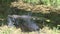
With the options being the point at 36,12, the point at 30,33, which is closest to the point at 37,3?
the point at 36,12

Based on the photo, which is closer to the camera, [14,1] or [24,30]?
[24,30]

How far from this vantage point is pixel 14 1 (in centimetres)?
1157

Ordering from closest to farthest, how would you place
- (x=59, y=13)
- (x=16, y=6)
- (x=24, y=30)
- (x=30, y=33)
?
(x=30, y=33)
(x=24, y=30)
(x=59, y=13)
(x=16, y=6)

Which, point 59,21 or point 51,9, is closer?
point 59,21

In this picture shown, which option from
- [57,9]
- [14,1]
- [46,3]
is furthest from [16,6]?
[57,9]

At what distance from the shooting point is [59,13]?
9.20 m

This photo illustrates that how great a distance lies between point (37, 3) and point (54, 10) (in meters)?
1.32

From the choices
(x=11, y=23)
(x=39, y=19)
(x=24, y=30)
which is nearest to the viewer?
(x=24, y=30)

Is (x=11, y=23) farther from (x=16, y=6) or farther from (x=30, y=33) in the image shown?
(x=16, y=6)

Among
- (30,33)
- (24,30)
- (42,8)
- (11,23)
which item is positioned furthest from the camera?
(42,8)

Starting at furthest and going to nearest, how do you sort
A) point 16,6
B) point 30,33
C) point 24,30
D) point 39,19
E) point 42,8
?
point 16,6, point 42,8, point 39,19, point 24,30, point 30,33

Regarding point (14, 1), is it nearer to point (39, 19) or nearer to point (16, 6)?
point (16, 6)

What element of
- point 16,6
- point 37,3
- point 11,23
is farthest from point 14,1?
point 11,23

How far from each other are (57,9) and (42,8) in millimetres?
759
